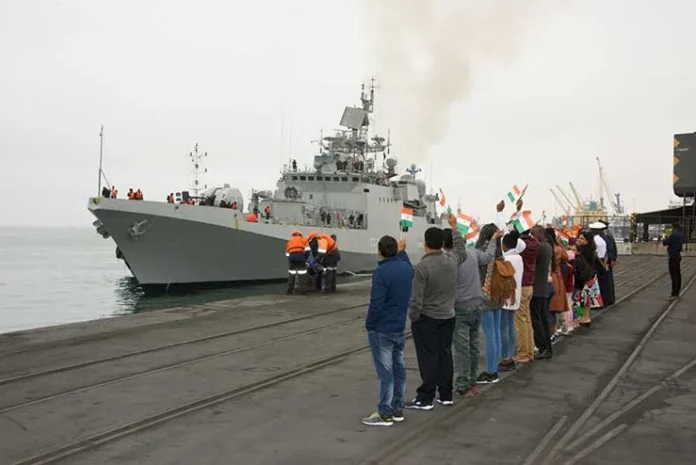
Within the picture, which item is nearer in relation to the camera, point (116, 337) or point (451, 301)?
point (451, 301)

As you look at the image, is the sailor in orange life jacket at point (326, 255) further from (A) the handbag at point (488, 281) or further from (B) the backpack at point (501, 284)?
(B) the backpack at point (501, 284)

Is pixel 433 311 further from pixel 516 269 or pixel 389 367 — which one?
pixel 516 269

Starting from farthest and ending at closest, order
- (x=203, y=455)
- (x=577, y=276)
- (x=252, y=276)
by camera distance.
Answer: (x=252, y=276), (x=577, y=276), (x=203, y=455)

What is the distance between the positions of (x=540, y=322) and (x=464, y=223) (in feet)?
7.42

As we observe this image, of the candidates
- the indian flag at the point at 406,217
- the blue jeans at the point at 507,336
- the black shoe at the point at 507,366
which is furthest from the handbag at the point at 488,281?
the indian flag at the point at 406,217

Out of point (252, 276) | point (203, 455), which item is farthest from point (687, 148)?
point (203, 455)

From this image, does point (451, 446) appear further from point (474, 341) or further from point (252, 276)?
point (252, 276)

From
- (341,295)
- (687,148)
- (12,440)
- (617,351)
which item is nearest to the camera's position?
(12,440)

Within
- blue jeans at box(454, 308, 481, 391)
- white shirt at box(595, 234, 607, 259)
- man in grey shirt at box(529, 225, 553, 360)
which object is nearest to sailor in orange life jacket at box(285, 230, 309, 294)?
white shirt at box(595, 234, 607, 259)

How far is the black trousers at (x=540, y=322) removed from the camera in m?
8.49

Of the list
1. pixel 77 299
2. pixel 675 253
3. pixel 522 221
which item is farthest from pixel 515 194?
pixel 77 299

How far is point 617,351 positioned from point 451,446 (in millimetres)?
5269

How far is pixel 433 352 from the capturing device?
235 inches

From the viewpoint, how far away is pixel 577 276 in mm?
11266
